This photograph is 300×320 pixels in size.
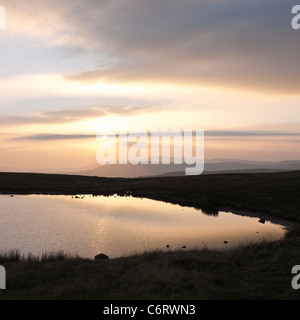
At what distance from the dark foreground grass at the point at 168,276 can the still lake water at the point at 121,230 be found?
6.07 meters

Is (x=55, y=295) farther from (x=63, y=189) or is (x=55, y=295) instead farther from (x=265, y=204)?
(x=63, y=189)

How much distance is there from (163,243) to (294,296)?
15.2 meters

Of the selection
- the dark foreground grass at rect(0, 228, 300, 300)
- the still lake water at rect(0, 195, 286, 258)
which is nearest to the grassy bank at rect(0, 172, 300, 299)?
the dark foreground grass at rect(0, 228, 300, 300)

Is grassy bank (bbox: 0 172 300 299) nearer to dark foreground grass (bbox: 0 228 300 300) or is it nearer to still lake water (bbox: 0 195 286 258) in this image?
dark foreground grass (bbox: 0 228 300 300)

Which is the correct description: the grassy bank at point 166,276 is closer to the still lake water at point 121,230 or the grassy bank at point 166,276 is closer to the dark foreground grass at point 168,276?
the dark foreground grass at point 168,276

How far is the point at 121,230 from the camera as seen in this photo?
31.6 metres

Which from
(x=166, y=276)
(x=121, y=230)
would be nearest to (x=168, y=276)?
(x=166, y=276)

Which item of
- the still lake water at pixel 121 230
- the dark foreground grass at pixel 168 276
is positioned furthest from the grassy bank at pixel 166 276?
the still lake water at pixel 121 230

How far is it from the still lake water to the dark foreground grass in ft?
19.9

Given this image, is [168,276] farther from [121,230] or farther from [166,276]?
[121,230]

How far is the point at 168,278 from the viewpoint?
13531mm

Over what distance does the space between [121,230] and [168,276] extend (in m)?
18.3

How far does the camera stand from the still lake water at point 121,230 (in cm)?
2502
